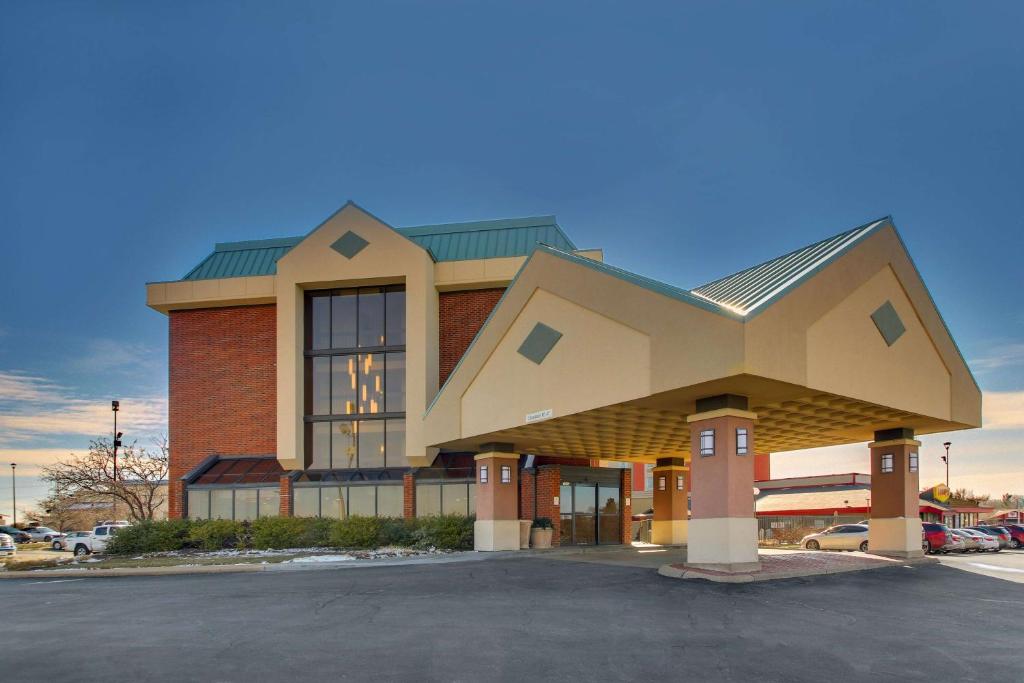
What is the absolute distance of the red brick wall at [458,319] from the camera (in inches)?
1357

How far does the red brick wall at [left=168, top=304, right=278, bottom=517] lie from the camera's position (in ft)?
116

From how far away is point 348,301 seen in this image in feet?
116

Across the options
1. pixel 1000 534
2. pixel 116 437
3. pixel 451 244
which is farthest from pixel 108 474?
pixel 1000 534

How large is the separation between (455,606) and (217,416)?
25.0 m

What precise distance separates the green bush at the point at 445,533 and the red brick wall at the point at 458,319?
7.73m

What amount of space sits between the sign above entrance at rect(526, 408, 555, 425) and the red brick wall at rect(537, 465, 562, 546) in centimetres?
828

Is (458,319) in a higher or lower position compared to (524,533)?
higher

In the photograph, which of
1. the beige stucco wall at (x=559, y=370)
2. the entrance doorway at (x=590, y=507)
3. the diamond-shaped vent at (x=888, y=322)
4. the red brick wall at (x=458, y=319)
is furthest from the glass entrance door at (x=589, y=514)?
the diamond-shaped vent at (x=888, y=322)

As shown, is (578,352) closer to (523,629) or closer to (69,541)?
(523,629)

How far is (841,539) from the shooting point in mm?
32562

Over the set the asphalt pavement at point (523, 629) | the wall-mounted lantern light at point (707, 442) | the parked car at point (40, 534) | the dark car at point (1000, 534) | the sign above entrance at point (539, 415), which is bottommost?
the parked car at point (40, 534)

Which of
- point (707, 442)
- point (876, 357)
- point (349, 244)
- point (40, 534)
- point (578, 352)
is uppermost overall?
point (349, 244)

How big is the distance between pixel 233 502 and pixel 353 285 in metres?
10.1

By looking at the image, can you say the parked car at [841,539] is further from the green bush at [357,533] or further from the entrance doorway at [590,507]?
the green bush at [357,533]
